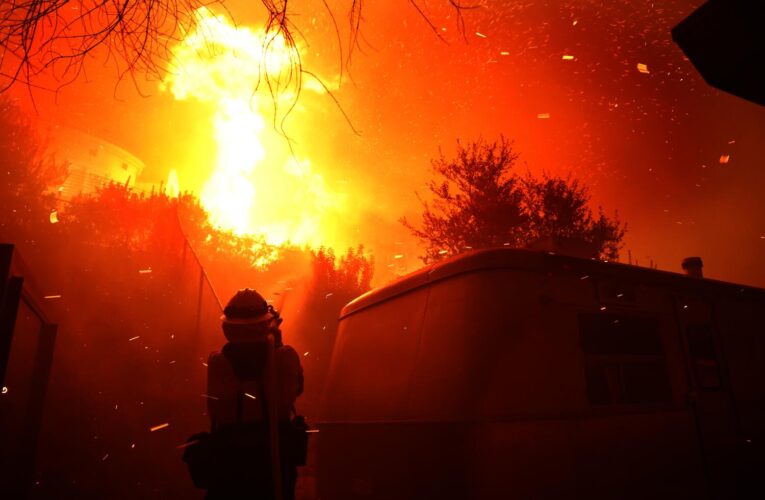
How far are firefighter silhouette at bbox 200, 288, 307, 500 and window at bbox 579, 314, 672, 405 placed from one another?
2.28 meters

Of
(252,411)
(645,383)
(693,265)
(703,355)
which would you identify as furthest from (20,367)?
(693,265)

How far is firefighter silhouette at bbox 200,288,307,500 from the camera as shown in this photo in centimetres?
263

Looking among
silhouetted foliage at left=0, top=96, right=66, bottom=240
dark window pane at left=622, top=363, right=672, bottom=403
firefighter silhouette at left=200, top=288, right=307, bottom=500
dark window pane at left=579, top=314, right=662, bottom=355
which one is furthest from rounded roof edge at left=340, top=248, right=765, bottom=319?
silhouetted foliage at left=0, top=96, right=66, bottom=240

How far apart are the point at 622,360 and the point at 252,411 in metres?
2.99

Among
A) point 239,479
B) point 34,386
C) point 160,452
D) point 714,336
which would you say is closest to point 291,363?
point 239,479

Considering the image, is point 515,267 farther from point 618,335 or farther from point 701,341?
point 701,341

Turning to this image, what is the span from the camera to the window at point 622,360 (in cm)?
325

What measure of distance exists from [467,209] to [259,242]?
1608 cm

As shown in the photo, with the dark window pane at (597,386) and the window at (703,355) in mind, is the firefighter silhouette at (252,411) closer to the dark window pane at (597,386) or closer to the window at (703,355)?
the dark window pane at (597,386)

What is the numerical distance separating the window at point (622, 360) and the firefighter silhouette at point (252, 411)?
2275 millimetres

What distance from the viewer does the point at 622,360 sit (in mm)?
3449

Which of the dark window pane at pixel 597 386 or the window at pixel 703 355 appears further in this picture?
the window at pixel 703 355

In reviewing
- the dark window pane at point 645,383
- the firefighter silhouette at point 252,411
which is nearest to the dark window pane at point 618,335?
the dark window pane at point 645,383

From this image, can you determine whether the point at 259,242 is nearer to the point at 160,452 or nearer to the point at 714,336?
the point at 160,452
